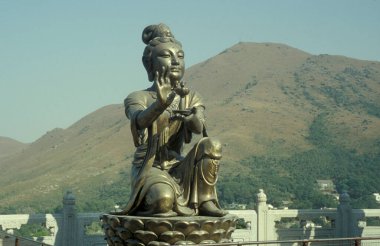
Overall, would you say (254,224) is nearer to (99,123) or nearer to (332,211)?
(332,211)

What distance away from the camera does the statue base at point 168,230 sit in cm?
539

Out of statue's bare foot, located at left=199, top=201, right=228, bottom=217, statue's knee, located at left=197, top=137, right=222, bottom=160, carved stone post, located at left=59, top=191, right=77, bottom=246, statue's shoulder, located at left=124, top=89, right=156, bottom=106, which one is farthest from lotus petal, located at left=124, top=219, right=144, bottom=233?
carved stone post, located at left=59, top=191, right=77, bottom=246

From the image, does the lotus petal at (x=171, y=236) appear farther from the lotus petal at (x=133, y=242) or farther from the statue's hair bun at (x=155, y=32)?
the statue's hair bun at (x=155, y=32)

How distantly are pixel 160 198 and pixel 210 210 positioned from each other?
20.5 inches

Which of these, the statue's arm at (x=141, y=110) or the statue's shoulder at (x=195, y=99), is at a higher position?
the statue's shoulder at (x=195, y=99)

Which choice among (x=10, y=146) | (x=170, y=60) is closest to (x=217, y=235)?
(x=170, y=60)

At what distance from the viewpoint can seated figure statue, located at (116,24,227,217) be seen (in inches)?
221

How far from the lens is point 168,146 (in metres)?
6.24

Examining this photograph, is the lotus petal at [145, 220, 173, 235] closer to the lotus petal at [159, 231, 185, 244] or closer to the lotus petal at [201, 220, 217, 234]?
the lotus petal at [159, 231, 185, 244]

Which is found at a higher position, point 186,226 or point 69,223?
point 69,223

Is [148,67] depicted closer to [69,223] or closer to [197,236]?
[197,236]

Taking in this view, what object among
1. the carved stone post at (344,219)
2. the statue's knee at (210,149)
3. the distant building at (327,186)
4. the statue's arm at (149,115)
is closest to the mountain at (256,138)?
the distant building at (327,186)

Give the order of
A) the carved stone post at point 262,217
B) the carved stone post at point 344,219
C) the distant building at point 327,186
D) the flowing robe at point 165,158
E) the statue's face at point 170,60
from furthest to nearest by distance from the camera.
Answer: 1. the distant building at point 327,186
2. the carved stone post at point 344,219
3. the carved stone post at point 262,217
4. the statue's face at point 170,60
5. the flowing robe at point 165,158

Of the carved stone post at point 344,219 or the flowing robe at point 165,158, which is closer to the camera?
the flowing robe at point 165,158
